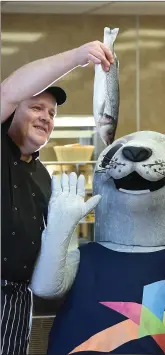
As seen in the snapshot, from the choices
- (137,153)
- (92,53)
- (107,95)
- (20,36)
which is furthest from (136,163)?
(20,36)

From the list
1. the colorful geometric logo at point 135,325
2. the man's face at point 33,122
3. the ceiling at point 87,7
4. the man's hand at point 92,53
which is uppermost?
the ceiling at point 87,7

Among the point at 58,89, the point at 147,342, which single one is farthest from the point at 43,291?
the point at 58,89

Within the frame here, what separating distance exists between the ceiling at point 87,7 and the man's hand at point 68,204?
0.37m

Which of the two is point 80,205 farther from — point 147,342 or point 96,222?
point 147,342

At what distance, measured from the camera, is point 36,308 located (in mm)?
1649

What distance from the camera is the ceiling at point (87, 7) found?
5.21 ft

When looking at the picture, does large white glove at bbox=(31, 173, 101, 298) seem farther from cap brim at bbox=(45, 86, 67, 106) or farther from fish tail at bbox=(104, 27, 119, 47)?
fish tail at bbox=(104, 27, 119, 47)

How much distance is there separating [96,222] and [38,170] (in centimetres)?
20

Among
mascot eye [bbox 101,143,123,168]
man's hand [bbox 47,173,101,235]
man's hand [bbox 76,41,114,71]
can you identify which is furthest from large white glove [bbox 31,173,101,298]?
man's hand [bbox 76,41,114,71]

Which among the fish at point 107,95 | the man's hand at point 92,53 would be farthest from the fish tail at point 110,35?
the man's hand at point 92,53

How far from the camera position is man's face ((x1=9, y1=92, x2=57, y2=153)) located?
158 centimetres

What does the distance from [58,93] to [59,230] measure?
316mm

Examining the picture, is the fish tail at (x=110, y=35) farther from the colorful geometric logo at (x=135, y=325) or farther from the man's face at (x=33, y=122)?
the colorful geometric logo at (x=135, y=325)

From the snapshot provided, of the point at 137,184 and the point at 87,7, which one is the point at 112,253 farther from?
the point at 87,7
